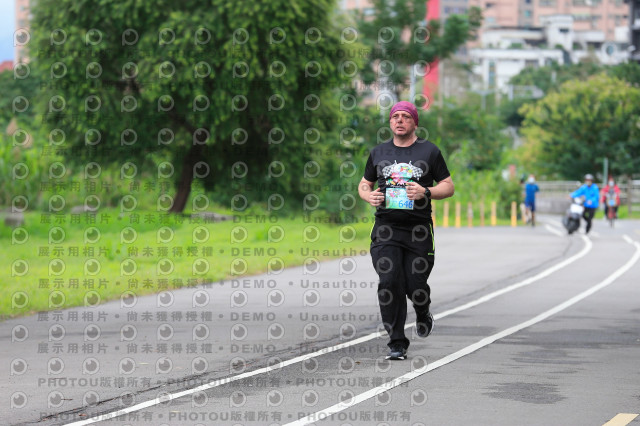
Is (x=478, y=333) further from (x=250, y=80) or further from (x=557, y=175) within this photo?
(x=557, y=175)

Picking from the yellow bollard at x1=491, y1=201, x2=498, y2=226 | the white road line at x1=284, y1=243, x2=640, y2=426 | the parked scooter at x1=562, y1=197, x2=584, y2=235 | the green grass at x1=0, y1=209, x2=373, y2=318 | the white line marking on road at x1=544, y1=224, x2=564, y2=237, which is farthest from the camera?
the yellow bollard at x1=491, y1=201, x2=498, y2=226

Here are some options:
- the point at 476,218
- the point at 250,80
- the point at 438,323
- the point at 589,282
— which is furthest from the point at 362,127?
the point at 438,323

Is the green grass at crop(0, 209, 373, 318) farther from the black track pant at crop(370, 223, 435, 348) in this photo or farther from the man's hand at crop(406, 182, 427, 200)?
the man's hand at crop(406, 182, 427, 200)

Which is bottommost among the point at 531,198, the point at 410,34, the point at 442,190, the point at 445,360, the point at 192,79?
the point at 445,360

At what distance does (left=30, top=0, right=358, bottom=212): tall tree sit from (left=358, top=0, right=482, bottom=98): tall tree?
19973 millimetres

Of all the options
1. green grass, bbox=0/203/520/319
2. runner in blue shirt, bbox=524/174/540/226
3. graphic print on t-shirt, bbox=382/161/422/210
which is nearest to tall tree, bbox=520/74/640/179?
runner in blue shirt, bbox=524/174/540/226

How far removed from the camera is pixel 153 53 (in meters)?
39.9

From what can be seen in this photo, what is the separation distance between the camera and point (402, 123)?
407 inches

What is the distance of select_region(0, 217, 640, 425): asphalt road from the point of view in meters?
8.30

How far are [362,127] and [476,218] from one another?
315 inches

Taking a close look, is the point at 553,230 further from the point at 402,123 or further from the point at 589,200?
the point at 402,123

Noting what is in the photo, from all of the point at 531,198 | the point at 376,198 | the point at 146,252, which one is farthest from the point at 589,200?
the point at 376,198

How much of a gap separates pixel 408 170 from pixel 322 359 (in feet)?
5.46

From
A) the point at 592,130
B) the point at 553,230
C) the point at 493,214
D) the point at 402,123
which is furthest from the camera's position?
the point at 592,130
